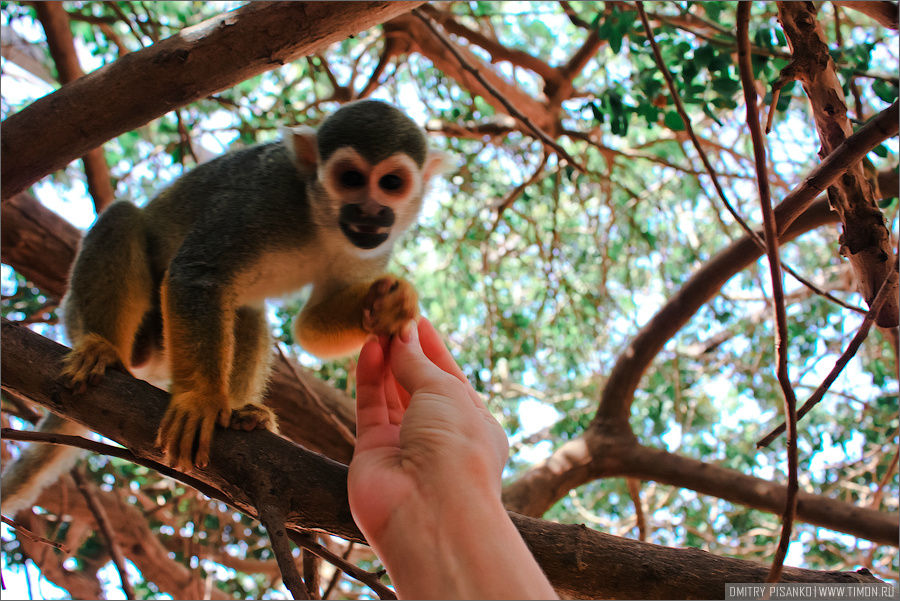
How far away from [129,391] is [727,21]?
4.61m

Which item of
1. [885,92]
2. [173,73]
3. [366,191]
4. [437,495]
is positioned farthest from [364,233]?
[885,92]

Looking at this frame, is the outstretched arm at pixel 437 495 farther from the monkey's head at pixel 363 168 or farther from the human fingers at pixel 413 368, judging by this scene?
the monkey's head at pixel 363 168

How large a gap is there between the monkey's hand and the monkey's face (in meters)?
0.82

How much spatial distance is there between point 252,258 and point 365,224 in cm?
45

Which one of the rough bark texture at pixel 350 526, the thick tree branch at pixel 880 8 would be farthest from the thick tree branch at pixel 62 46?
the thick tree branch at pixel 880 8

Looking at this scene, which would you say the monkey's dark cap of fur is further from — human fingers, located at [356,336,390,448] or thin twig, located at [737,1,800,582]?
thin twig, located at [737,1,800,582]

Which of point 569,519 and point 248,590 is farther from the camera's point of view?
point 569,519

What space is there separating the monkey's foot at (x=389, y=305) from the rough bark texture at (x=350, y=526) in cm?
54

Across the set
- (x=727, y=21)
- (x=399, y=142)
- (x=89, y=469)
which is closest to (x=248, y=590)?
(x=89, y=469)

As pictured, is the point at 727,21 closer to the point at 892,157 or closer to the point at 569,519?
the point at 892,157

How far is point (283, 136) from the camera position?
283 cm

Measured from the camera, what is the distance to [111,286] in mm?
2467

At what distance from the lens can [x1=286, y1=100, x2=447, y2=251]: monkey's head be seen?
253 centimetres

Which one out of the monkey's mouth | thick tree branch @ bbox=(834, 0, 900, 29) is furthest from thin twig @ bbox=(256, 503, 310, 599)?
thick tree branch @ bbox=(834, 0, 900, 29)
